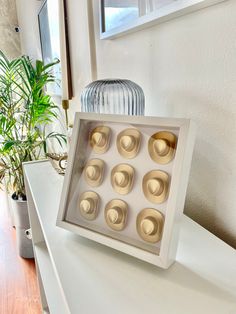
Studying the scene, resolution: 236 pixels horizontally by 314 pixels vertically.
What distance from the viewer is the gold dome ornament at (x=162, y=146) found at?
1.62 ft

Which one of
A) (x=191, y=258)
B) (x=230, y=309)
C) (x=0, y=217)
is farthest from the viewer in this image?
(x=0, y=217)

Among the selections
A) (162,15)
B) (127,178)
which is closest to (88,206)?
(127,178)

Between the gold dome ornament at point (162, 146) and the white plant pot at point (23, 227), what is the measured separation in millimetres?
1519

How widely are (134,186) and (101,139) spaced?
129 millimetres

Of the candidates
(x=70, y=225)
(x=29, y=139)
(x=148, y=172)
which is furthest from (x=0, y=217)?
(x=148, y=172)

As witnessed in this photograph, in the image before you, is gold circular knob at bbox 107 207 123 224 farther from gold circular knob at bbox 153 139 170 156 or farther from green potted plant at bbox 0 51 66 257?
green potted plant at bbox 0 51 66 257

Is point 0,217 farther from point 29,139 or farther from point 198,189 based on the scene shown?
point 198,189

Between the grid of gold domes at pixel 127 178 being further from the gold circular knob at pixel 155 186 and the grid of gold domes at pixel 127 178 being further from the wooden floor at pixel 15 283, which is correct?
the wooden floor at pixel 15 283

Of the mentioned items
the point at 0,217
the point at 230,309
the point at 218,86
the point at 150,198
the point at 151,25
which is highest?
the point at 151,25

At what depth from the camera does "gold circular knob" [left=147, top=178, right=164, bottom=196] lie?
1.64 ft

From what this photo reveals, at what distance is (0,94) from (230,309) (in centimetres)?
196

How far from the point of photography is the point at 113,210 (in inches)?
21.7

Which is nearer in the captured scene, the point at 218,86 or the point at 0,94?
the point at 218,86

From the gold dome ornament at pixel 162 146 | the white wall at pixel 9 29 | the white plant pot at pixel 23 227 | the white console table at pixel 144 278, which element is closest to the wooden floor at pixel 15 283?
the white plant pot at pixel 23 227
